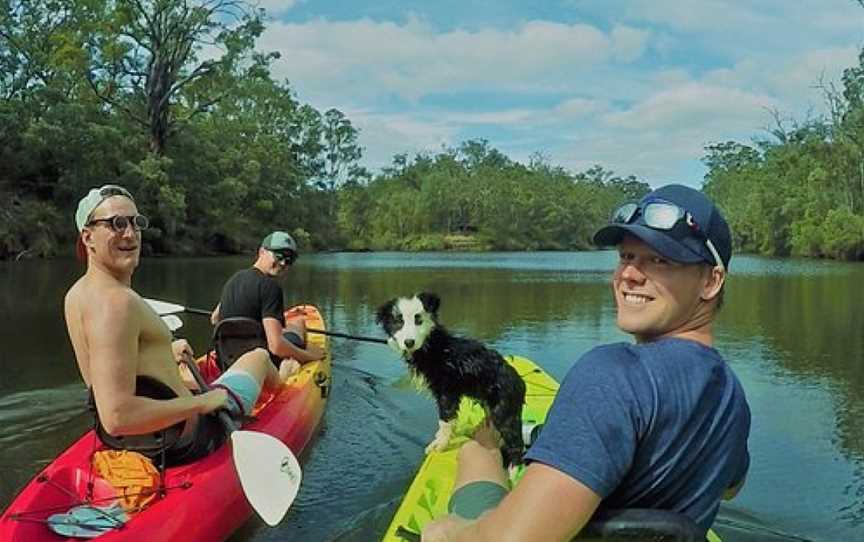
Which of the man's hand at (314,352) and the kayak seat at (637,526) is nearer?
the kayak seat at (637,526)

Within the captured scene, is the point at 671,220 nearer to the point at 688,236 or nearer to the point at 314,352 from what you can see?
the point at 688,236

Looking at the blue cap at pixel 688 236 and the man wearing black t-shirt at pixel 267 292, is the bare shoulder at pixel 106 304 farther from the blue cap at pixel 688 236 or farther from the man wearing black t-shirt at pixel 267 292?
the man wearing black t-shirt at pixel 267 292

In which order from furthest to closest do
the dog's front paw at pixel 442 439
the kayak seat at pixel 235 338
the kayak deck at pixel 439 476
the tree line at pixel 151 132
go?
the tree line at pixel 151 132 → the kayak seat at pixel 235 338 → the dog's front paw at pixel 442 439 → the kayak deck at pixel 439 476

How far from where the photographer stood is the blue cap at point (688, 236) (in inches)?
69.4

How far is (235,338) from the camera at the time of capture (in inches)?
249

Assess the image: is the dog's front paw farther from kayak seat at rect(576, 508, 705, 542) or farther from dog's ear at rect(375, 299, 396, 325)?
kayak seat at rect(576, 508, 705, 542)

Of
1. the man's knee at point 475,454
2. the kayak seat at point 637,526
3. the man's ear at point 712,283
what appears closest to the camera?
the kayak seat at point 637,526

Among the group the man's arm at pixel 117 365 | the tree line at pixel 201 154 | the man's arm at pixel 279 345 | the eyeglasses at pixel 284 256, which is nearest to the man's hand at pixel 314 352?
the man's arm at pixel 279 345

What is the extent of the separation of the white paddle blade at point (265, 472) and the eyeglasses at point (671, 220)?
98.7 inches

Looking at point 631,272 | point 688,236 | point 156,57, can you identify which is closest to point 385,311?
point 631,272

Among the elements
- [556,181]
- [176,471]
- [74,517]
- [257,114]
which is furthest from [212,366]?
[556,181]

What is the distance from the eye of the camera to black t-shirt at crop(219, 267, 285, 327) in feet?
20.7

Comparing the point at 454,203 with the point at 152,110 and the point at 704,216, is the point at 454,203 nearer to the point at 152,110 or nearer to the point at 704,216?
the point at 152,110

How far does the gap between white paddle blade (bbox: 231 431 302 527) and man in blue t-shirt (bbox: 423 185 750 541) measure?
1.98 meters
